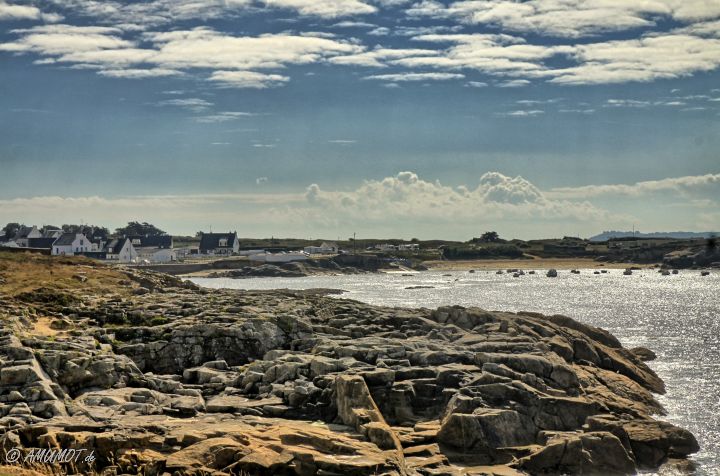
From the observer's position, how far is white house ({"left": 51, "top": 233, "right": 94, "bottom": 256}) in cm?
15812

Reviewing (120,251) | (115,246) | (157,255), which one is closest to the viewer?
(120,251)

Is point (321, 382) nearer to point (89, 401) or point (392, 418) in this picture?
point (392, 418)

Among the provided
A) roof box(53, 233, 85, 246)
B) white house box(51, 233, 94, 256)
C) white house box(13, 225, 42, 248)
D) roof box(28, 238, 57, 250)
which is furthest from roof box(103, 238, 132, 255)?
roof box(28, 238, 57, 250)

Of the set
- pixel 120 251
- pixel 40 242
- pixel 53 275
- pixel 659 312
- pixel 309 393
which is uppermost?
pixel 40 242

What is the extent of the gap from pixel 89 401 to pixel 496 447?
→ 47.4 feet

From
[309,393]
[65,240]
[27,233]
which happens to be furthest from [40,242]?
[309,393]

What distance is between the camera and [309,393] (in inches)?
1104

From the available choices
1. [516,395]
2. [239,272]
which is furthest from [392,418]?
[239,272]

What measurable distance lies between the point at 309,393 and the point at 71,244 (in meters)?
147

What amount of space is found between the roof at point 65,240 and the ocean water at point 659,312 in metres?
33.7

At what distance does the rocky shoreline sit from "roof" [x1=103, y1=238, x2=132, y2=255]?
136m

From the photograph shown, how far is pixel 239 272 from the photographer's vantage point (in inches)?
6875

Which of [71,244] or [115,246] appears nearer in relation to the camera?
[71,244]

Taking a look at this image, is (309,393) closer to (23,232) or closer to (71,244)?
(71,244)
